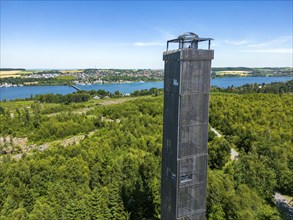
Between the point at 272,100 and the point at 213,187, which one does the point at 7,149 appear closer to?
the point at 213,187

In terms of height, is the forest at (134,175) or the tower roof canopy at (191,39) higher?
the tower roof canopy at (191,39)

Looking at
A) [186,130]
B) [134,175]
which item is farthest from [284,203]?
[186,130]

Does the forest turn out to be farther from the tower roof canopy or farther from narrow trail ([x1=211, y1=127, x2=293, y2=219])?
the tower roof canopy

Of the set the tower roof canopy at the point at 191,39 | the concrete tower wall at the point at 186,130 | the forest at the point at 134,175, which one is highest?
the tower roof canopy at the point at 191,39

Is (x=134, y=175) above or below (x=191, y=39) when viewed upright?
below

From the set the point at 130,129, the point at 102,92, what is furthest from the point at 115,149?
the point at 102,92

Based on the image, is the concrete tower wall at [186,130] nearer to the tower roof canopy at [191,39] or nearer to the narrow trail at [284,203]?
the tower roof canopy at [191,39]

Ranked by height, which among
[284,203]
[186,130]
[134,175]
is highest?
[186,130]

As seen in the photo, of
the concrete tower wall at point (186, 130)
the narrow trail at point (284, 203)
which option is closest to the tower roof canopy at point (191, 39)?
the concrete tower wall at point (186, 130)

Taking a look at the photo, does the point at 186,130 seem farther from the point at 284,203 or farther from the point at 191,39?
the point at 284,203

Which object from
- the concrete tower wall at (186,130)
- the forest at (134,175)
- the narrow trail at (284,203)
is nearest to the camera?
the concrete tower wall at (186,130)

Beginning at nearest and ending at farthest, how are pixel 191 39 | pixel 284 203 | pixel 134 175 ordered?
1. pixel 191 39
2. pixel 134 175
3. pixel 284 203
